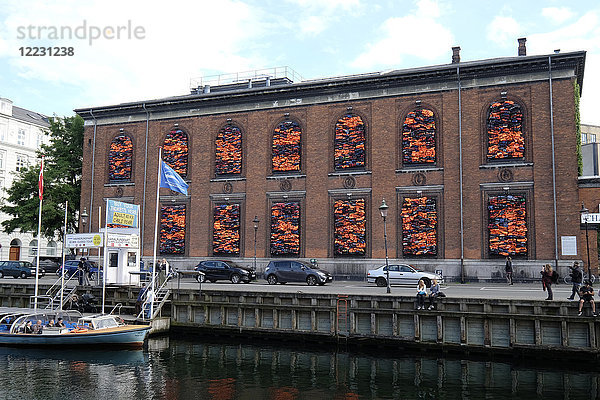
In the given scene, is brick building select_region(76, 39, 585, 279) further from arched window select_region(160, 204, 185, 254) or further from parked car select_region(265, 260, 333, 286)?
parked car select_region(265, 260, 333, 286)

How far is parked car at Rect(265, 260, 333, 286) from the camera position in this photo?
114 ft

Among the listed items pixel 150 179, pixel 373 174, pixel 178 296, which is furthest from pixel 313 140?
pixel 178 296

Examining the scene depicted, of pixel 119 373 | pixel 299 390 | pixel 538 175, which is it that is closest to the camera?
pixel 299 390

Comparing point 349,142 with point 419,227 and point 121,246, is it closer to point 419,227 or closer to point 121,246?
point 419,227

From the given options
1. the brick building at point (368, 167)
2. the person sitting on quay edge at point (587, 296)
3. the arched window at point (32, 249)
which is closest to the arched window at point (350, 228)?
the brick building at point (368, 167)

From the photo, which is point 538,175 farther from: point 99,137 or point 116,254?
point 99,137

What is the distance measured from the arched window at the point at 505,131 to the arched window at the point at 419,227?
5.52 m

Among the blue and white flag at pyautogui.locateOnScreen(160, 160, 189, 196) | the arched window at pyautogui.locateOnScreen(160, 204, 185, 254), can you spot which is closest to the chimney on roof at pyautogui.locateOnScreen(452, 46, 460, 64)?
the arched window at pyautogui.locateOnScreen(160, 204, 185, 254)

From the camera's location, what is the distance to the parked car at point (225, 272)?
123ft

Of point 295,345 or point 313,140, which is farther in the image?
point 313,140

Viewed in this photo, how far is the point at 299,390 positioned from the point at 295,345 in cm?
754

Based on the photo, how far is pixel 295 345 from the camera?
25.1 meters

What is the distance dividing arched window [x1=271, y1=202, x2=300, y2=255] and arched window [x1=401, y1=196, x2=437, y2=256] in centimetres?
838

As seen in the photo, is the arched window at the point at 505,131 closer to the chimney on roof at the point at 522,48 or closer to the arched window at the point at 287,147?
the chimney on roof at the point at 522,48
